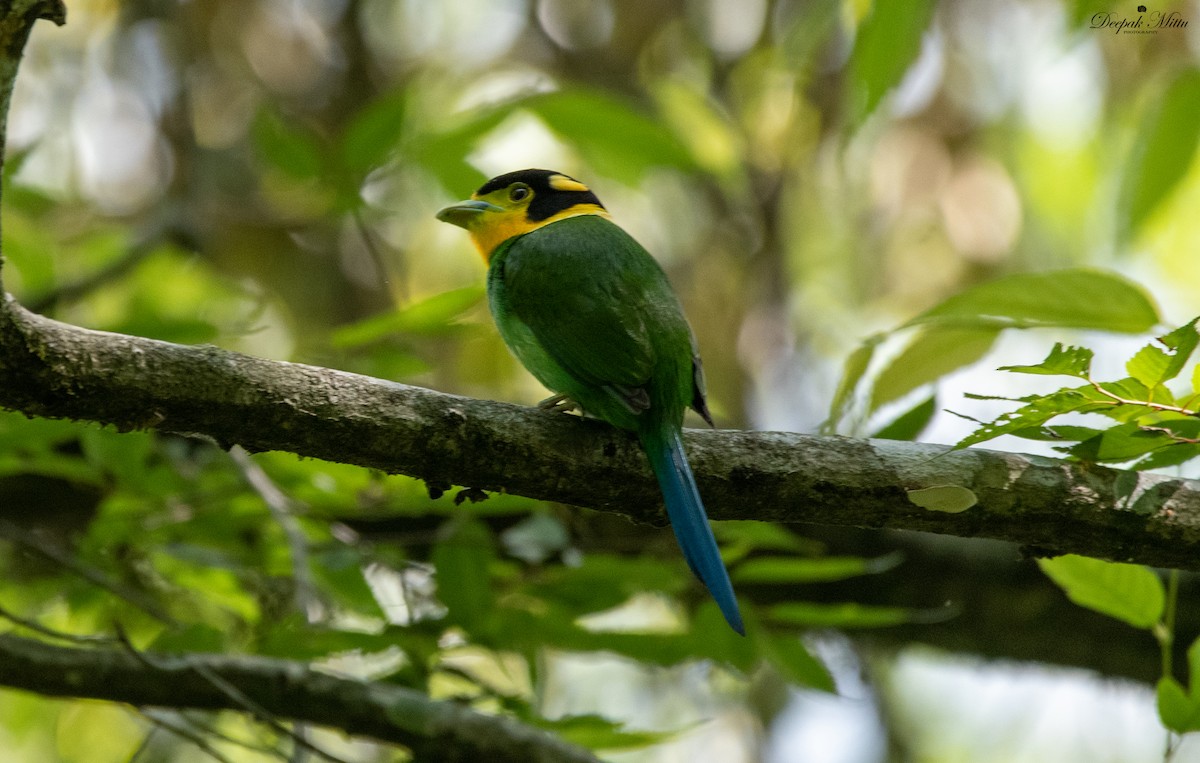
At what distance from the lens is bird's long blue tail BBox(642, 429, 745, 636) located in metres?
2.34

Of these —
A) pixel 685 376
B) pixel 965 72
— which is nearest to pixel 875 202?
pixel 965 72

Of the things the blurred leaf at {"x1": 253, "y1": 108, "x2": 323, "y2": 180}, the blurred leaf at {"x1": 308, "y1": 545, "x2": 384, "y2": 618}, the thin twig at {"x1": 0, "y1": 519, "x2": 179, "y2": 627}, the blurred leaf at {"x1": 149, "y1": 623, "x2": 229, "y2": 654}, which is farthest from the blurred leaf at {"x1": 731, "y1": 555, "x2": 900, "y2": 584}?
the blurred leaf at {"x1": 253, "y1": 108, "x2": 323, "y2": 180}

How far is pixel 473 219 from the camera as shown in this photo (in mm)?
3949

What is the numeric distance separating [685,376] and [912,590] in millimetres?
1739

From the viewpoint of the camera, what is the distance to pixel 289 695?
2834 mm

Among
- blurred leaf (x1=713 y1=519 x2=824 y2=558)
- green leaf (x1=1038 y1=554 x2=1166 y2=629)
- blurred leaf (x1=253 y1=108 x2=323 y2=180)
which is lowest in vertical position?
green leaf (x1=1038 y1=554 x2=1166 y2=629)

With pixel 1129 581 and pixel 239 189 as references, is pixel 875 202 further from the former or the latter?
pixel 1129 581

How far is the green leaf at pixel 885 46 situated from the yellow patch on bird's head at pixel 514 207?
65.9 inches

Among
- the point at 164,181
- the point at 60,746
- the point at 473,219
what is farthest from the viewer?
the point at 164,181

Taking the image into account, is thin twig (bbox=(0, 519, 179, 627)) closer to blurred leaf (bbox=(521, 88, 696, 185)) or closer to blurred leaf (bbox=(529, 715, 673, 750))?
blurred leaf (bbox=(529, 715, 673, 750))

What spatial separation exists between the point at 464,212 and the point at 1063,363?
2.51 metres

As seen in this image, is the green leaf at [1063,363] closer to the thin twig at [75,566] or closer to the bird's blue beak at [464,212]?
the thin twig at [75,566]

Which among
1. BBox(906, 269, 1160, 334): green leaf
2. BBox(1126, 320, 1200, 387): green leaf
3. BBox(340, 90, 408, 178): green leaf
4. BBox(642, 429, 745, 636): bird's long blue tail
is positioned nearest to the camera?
BBox(1126, 320, 1200, 387): green leaf

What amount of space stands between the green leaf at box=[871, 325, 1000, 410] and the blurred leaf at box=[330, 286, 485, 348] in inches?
38.9
